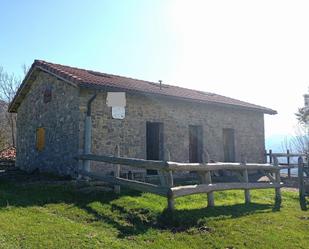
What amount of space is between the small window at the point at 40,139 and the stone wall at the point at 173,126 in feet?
11.0

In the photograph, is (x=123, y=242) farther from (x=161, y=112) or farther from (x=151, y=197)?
(x=161, y=112)

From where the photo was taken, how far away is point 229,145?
18062mm

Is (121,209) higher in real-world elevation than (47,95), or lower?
lower

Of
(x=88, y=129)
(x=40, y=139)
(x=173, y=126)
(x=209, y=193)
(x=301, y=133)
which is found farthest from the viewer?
(x=301, y=133)

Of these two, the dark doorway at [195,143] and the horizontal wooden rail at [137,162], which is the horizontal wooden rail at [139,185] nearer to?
the horizontal wooden rail at [137,162]

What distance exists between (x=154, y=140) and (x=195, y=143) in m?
2.41

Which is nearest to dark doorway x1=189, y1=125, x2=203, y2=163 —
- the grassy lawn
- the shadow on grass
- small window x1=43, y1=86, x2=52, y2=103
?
small window x1=43, y1=86, x2=52, y2=103

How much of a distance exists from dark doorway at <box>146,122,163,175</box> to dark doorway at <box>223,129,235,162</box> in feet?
14.3

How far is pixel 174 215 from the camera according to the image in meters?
7.53

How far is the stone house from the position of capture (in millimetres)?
13031

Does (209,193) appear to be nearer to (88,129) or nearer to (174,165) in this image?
(174,165)

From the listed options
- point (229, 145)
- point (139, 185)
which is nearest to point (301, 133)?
point (229, 145)

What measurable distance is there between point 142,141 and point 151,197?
15.9 feet

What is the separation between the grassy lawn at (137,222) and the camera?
620cm
